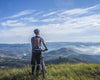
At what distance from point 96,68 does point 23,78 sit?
5.28 meters

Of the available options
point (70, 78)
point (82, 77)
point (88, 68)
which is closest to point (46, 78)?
point (70, 78)

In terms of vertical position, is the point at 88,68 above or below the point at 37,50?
below

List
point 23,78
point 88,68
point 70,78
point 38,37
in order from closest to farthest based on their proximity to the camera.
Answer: point 70,78
point 23,78
point 38,37
point 88,68

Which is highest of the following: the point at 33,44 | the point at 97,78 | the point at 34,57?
the point at 33,44

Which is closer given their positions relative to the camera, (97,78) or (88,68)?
(97,78)

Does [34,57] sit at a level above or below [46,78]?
above

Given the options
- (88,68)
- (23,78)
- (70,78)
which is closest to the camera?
(70,78)

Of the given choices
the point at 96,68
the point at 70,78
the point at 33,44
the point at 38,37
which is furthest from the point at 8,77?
the point at 96,68

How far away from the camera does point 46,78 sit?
7504 millimetres

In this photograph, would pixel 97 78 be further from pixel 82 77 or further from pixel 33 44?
pixel 33 44

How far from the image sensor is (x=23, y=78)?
7793 mm

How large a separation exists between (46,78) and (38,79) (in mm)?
476

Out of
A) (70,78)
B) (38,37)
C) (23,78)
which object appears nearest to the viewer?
(70,78)

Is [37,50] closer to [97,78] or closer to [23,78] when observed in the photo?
[23,78]
